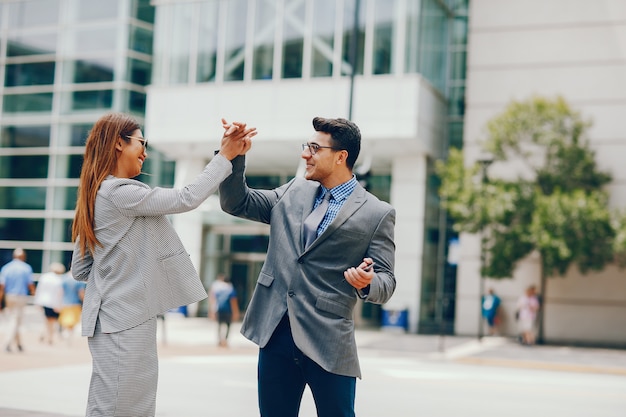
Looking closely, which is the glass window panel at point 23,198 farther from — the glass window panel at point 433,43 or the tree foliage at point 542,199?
the tree foliage at point 542,199

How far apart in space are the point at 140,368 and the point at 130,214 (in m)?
0.68

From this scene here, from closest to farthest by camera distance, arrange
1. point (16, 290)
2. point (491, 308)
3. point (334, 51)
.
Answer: point (16, 290) → point (491, 308) → point (334, 51)

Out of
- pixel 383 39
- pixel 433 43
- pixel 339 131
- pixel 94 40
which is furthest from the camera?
pixel 94 40

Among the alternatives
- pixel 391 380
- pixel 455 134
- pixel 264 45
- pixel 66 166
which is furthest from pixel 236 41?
pixel 391 380

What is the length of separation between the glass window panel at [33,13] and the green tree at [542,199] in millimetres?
18212

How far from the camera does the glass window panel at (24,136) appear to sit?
111 ft

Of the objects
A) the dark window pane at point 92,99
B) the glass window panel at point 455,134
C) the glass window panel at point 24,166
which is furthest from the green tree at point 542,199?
the glass window panel at point 24,166

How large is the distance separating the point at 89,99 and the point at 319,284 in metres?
30.5

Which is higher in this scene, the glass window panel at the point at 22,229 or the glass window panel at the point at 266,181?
the glass window panel at the point at 266,181

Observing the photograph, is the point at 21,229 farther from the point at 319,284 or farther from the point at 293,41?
the point at 319,284

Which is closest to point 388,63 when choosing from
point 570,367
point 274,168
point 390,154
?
point 390,154

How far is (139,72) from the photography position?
107 ft

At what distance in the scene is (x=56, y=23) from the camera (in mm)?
34312

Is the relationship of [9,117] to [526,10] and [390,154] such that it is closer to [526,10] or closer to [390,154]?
[390,154]
